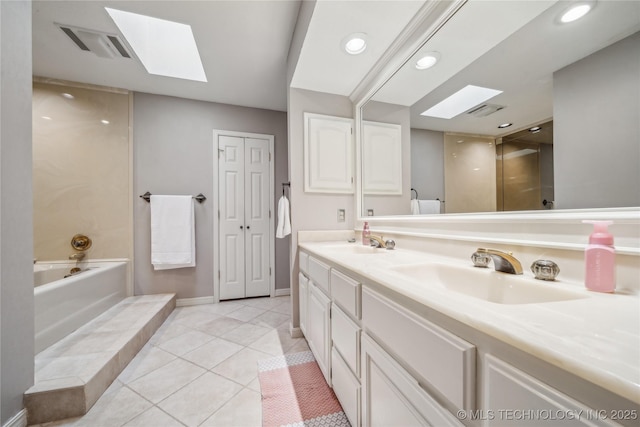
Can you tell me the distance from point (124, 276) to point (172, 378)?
64.1 inches

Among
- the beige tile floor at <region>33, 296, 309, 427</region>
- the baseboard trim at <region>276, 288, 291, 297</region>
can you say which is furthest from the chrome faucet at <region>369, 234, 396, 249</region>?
the baseboard trim at <region>276, 288, 291, 297</region>

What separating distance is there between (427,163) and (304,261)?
1072mm

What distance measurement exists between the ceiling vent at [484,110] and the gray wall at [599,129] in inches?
8.5

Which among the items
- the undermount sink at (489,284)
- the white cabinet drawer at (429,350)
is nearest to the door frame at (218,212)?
the undermount sink at (489,284)

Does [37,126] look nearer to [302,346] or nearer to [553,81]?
[302,346]

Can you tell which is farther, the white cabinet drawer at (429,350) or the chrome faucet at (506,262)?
the chrome faucet at (506,262)

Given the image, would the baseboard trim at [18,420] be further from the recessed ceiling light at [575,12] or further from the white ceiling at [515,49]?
the recessed ceiling light at [575,12]

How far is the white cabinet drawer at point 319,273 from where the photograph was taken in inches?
50.0

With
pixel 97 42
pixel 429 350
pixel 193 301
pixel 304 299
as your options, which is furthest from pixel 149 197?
pixel 429 350

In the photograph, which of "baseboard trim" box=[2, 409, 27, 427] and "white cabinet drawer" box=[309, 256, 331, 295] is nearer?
"baseboard trim" box=[2, 409, 27, 427]

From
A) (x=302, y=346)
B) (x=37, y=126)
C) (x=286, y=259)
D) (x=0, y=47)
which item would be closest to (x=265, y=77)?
(x=0, y=47)

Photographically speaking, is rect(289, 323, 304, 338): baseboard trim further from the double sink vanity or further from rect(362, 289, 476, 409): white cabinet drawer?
rect(362, 289, 476, 409): white cabinet drawer

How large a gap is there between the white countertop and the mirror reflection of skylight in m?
2.54

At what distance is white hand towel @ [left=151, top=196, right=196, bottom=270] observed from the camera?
2.66 meters
